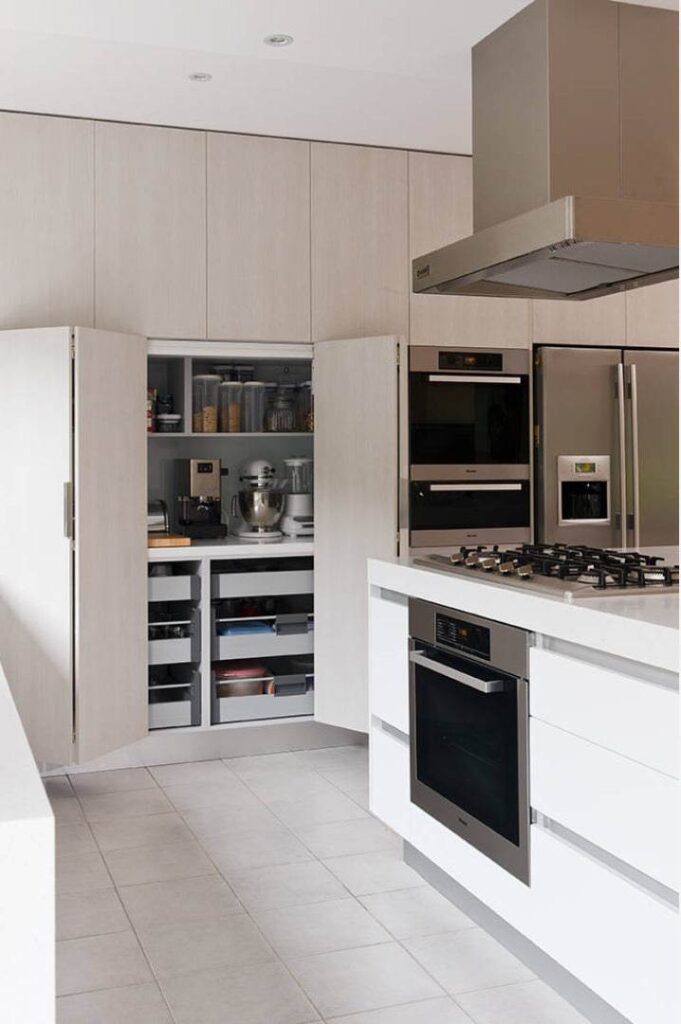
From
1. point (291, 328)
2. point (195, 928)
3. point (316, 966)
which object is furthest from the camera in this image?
point (291, 328)

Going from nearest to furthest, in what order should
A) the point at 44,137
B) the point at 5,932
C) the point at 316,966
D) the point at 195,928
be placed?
the point at 5,932 < the point at 316,966 < the point at 195,928 < the point at 44,137

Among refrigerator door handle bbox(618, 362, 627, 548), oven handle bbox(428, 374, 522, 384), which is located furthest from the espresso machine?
refrigerator door handle bbox(618, 362, 627, 548)

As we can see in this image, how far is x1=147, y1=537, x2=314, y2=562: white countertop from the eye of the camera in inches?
176

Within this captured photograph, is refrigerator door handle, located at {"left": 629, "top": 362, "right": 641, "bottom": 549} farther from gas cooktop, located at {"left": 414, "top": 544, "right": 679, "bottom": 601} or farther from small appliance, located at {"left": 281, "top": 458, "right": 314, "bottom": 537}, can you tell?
gas cooktop, located at {"left": 414, "top": 544, "right": 679, "bottom": 601}

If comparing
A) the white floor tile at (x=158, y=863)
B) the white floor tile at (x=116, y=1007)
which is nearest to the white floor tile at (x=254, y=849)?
the white floor tile at (x=158, y=863)

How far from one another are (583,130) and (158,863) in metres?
2.50

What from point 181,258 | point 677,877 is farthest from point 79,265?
point 677,877

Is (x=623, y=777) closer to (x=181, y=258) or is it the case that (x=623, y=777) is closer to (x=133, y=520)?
(x=133, y=520)

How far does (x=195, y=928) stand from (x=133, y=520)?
180 centimetres

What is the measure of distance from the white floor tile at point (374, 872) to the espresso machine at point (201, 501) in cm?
172

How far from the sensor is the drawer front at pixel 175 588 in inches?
177

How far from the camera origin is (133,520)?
169 inches

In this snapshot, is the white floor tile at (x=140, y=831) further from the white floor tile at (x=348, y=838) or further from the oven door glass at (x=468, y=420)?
the oven door glass at (x=468, y=420)

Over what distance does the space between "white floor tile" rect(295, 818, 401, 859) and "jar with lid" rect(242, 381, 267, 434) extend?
72.8 inches
